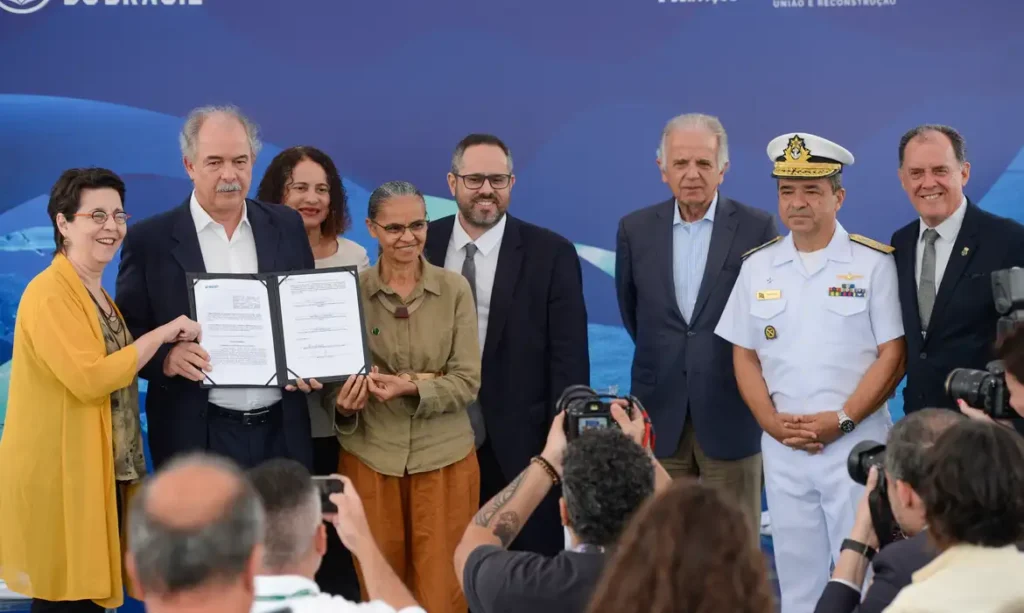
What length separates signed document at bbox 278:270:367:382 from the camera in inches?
160

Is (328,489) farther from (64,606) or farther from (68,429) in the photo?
(64,606)

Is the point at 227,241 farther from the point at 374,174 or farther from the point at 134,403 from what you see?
the point at 374,174

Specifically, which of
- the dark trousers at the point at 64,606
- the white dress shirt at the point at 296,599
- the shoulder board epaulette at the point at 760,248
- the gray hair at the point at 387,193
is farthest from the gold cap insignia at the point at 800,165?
the dark trousers at the point at 64,606

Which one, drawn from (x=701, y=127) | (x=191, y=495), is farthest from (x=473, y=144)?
(x=191, y=495)

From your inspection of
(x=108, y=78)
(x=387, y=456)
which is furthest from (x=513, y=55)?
(x=387, y=456)

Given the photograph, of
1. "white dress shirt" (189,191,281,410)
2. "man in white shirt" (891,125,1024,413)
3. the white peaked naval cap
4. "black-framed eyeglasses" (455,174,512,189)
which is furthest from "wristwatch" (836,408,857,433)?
"white dress shirt" (189,191,281,410)

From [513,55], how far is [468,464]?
2177mm

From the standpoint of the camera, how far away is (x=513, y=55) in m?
5.72

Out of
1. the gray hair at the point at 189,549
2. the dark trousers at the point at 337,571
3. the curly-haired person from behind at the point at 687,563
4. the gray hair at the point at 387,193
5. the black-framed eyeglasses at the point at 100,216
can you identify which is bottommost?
the dark trousers at the point at 337,571

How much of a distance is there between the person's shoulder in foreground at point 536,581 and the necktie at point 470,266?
2.09 metres

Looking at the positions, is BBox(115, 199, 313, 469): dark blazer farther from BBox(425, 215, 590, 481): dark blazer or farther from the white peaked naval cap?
the white peaked naval cap

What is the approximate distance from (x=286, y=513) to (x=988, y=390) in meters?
2.16

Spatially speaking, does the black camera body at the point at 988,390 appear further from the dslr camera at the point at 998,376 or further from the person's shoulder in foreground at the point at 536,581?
the person's shoulder in foreground at the point at 536,581

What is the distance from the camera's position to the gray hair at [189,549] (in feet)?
5.52
